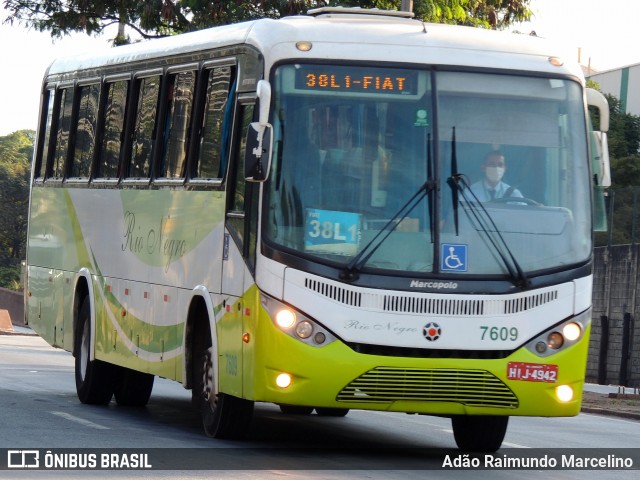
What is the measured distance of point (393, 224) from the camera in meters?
11.9

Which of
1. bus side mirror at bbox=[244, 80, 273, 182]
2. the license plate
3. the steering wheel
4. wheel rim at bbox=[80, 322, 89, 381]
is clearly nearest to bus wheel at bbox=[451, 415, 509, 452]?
the license plate

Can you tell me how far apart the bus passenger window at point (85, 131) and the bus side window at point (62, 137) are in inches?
15.0

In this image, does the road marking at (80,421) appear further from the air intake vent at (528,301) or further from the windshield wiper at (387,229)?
the air intake vent at (528,301)

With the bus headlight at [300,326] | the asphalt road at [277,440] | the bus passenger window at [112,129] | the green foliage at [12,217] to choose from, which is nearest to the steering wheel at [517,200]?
the bus headlight at [300,326]

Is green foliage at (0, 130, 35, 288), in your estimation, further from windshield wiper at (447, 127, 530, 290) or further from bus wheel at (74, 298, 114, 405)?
windshield wiper at (447, 127, 530, 290)

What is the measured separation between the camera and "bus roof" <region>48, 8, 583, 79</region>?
12383 millimetres

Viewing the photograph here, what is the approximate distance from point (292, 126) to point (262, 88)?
360 mm

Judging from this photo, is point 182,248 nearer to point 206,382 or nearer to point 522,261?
point 206,382

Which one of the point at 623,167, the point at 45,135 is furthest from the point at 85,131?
the point at 623,167

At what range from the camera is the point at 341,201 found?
12.0 metres

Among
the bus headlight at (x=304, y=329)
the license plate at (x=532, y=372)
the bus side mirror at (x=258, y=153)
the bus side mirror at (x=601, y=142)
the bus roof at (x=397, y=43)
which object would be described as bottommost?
the license plate at (x=532, y=372)

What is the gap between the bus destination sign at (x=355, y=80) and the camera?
40.2 ft

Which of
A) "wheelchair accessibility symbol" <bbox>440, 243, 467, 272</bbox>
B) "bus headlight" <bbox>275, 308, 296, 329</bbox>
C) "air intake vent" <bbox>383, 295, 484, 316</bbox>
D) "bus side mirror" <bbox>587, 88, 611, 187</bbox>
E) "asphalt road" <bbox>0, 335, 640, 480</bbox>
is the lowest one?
"asphalt road" <bbox>0, 335, 640, 480</bbox>

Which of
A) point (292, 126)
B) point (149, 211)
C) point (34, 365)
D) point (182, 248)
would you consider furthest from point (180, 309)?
point (34, 365)
